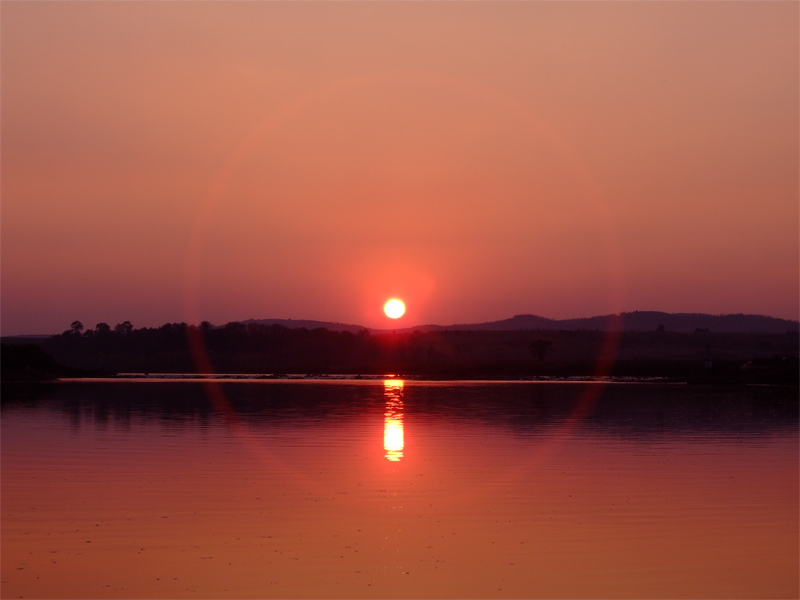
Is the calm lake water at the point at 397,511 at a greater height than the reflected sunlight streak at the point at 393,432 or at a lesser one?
lesser

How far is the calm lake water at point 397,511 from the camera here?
1436cm

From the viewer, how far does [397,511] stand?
19641 millimetres

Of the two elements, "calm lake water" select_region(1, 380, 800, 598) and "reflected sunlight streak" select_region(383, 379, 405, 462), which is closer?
"calm lake water" select_region(1, 380, 800, 598)

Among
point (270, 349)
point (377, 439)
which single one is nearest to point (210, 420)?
point (377, 439)

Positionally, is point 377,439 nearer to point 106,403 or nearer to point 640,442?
point 640,442

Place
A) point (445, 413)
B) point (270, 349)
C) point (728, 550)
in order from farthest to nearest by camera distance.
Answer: point (270, 349) < point (445, 413) < point (728, 550)

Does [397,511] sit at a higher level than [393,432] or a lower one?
lower

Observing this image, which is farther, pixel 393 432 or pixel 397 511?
pixel 393 432

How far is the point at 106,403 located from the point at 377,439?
28.1 meters

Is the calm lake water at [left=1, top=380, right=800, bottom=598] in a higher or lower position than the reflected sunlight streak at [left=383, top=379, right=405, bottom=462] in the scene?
lower

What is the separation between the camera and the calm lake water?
14359 mm

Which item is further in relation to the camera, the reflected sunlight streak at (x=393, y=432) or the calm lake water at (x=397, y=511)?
the reflected sunlight streak at (x=393, y=432)

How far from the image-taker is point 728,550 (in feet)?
54.1

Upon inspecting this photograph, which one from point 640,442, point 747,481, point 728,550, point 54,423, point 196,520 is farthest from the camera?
point 54,423
